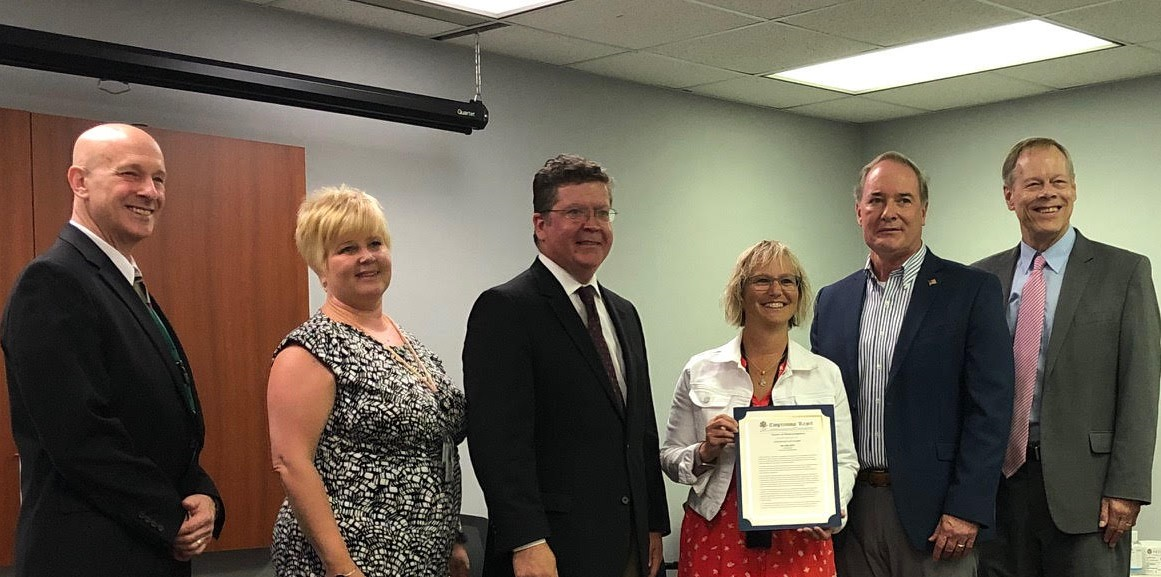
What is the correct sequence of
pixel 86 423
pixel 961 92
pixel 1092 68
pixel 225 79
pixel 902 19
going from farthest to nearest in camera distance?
pixel 961 92 → pixel 1092 68 → pixel 902 19 → pixel 225 79 → pixel 86 423

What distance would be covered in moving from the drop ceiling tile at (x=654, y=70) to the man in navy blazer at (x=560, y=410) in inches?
107

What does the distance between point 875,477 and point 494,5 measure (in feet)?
7.90

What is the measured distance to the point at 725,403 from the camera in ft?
10.4

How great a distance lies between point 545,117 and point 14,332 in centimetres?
356

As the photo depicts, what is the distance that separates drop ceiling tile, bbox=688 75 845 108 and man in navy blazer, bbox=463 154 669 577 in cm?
334

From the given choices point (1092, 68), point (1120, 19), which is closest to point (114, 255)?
point (1120, 19)

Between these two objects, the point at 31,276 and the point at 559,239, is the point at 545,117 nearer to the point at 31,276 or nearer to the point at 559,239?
the point at 559,239

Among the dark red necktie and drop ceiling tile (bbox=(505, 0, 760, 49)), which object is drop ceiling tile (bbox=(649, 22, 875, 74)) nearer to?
drop ceiling tile (bbox=(505, 0, 760, 49))

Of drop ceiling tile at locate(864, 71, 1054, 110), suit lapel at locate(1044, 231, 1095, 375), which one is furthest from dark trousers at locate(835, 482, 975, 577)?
drop ceiling tile at locate(864, 71, 1054, 110)

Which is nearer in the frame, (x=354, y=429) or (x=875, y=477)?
(x=354, y=429)

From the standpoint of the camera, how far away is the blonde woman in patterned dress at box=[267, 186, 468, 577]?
259 cm

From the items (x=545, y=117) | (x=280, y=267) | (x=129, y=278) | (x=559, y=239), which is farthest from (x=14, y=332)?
(x=545, y=117)

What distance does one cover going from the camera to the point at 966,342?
328 cm

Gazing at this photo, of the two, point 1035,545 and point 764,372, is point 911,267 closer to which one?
point 764,372
